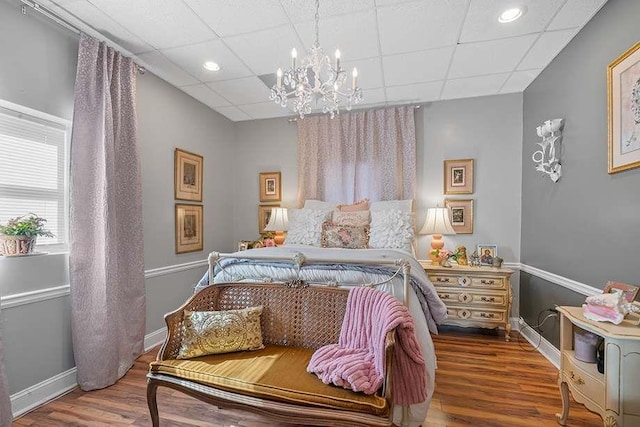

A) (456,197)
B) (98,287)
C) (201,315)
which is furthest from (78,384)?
(456,197)

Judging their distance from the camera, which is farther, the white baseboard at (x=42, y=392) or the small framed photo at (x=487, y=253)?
the small framed photo at (x=487, y=253)

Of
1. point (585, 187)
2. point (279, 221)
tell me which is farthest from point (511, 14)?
point (279, 221)

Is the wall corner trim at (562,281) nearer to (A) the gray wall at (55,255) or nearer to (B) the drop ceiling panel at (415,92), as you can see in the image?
(B) the drop ceiling panel at (415,92)

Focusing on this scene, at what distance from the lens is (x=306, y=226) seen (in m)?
3.21

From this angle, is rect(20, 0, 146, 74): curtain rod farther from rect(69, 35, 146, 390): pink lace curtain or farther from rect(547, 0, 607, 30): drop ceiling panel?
rect(547, 0, 607, 30): drop ceiling panel

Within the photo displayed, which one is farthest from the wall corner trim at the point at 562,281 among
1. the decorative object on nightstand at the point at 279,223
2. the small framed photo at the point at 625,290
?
the decorative object on nightstand at the point at 279,223

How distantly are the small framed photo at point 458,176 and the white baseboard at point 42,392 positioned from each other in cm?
395

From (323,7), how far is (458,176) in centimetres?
242

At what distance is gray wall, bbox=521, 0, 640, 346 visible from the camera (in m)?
1.79

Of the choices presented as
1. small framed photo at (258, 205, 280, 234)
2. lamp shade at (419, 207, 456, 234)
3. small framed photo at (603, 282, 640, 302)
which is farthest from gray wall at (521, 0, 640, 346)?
small framed photo at (258, 205, 280, 234)

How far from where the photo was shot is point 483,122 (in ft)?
11.3

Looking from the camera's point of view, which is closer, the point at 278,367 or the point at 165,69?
the point at 278,367

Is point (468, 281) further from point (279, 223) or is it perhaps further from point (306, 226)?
point (279, 223)

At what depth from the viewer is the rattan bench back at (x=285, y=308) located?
183 cm
